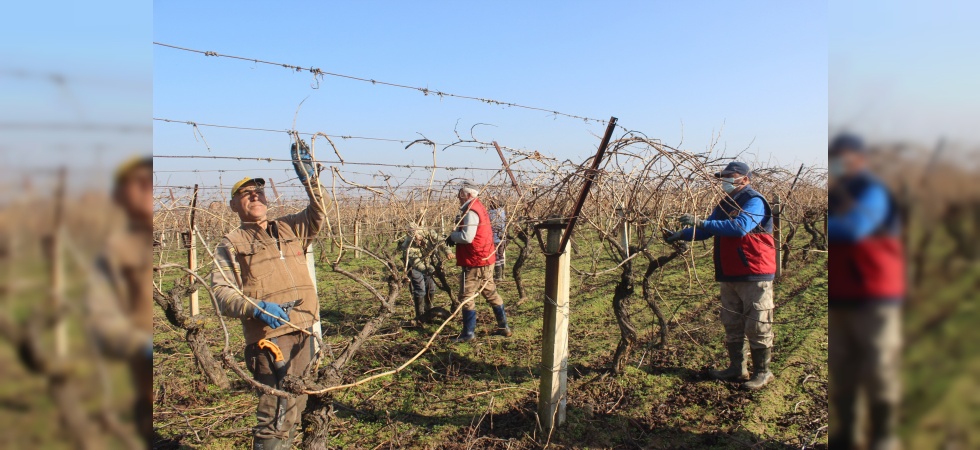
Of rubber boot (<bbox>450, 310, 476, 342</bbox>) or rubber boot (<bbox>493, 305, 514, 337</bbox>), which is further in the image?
rubber boot (<bbox>493, 305, 514, 337</bbox>)

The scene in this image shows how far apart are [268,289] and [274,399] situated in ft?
2.16

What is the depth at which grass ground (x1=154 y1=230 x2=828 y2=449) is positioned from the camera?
3.56 m

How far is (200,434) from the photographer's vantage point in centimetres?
370

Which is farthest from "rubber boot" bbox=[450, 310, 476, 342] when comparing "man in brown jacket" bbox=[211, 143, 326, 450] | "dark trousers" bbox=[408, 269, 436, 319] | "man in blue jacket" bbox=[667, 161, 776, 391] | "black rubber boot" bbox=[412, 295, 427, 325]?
"man in brown jacket" bbox=[211, 143, 326, 450]

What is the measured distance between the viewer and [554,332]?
3408 mm
